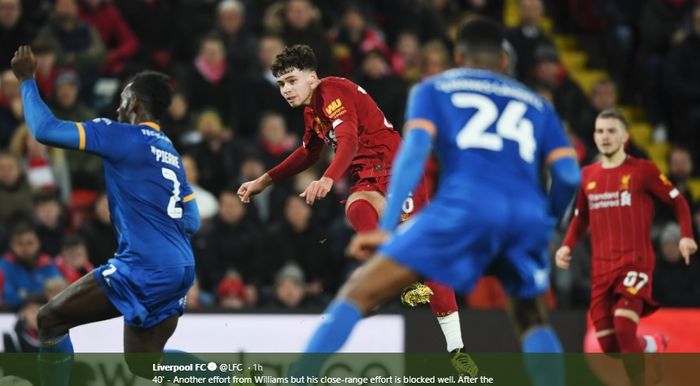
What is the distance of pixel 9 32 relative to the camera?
48.4ft

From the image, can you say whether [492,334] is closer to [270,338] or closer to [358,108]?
[270,338]

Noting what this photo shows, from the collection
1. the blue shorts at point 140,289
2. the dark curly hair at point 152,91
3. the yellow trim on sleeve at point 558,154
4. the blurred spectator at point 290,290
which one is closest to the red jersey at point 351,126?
the dark curly hair at point 152,91

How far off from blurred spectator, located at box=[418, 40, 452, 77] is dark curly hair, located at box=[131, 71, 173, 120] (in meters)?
7.03

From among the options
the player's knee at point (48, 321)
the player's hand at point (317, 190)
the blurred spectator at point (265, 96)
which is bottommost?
the player's knee at point (48, 321)

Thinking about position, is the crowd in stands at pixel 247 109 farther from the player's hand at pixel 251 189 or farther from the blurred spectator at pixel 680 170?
the player's hand at pixel 251 189

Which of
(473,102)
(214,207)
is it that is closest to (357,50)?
(214,207)

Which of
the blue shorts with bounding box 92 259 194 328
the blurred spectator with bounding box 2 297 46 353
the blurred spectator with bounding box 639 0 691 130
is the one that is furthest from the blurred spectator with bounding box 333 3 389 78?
the blue shorts with bounding box 92 259 194 328

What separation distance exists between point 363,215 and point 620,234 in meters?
2.59

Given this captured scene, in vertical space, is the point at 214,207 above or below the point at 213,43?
below

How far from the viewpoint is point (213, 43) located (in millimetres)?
14727

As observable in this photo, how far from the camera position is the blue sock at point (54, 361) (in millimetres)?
7883

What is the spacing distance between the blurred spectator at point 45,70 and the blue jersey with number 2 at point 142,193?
637cm

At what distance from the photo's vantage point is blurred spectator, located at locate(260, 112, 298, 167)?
1419 cm

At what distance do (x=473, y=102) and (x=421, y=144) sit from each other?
37 centimetres
